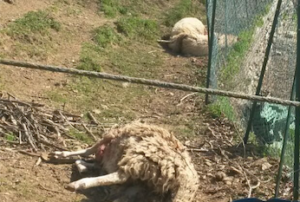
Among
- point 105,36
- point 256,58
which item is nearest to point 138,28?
point 105,36

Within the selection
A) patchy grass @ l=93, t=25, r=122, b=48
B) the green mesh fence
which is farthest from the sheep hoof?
patchy grass @ l=93, t=25, r=122, b=48

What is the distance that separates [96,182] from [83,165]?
58 cm

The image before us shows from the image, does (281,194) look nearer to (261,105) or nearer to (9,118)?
(261,105)

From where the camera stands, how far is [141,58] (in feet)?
36.0

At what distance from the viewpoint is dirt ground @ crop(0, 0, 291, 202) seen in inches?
242

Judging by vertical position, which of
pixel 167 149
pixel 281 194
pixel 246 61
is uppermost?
pixel 246 61

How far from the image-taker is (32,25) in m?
9.95

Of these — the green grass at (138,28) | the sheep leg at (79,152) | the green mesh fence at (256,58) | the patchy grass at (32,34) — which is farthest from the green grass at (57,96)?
the green grass at (138,28)

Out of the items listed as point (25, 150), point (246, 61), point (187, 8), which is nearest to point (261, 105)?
point (246, 61)

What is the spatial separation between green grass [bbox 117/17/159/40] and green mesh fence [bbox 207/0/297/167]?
2735mm

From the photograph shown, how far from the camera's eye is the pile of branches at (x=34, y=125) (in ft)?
22.0

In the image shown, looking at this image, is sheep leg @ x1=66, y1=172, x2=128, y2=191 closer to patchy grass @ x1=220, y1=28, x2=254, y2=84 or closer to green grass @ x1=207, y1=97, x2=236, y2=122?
green grass @ x1=207, y1=97, x2=236, y2=122

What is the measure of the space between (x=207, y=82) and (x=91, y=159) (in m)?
3.06

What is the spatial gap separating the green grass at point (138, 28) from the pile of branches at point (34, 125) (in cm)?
441
